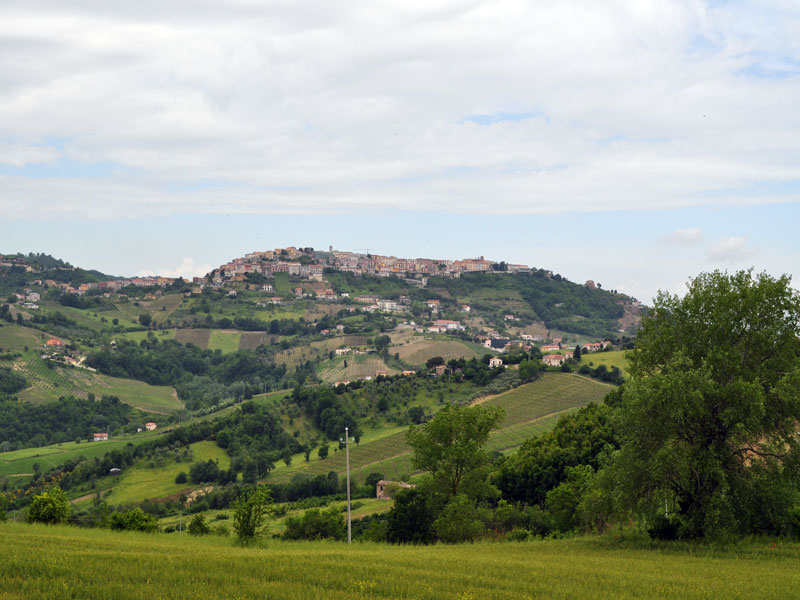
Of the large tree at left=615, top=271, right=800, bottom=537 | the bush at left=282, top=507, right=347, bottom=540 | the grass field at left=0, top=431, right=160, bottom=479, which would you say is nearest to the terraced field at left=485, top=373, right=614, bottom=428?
the bush at left=282, top=507, right=347, bottom=540

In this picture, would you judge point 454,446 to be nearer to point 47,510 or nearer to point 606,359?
point 47,510

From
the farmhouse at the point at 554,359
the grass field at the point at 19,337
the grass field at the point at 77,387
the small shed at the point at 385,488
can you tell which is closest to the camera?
the small shed at the point at 385,488

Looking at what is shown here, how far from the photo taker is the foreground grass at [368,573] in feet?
44.9

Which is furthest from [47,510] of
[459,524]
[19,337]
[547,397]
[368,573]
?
[19,337]

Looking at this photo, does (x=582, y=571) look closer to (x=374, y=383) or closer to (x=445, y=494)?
(x=445, y=494)

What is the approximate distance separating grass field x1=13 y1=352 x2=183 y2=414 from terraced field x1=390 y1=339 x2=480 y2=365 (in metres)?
59.5

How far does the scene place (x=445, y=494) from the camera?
34.8 metres

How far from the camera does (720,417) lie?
75.3 feet

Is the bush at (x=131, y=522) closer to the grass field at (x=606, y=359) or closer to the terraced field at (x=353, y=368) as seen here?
the grass field at (x=606, y=359)

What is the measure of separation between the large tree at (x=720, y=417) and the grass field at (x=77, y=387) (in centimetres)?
14853

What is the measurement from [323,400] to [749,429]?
8858 cm

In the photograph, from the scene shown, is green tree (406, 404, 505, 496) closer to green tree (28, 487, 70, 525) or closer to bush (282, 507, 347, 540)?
bush (282, 507, 347, 540)

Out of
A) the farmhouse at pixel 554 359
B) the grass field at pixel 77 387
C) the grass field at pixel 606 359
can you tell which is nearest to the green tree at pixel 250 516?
the grass field at pixel 606 359

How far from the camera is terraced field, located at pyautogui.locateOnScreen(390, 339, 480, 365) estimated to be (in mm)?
183125
